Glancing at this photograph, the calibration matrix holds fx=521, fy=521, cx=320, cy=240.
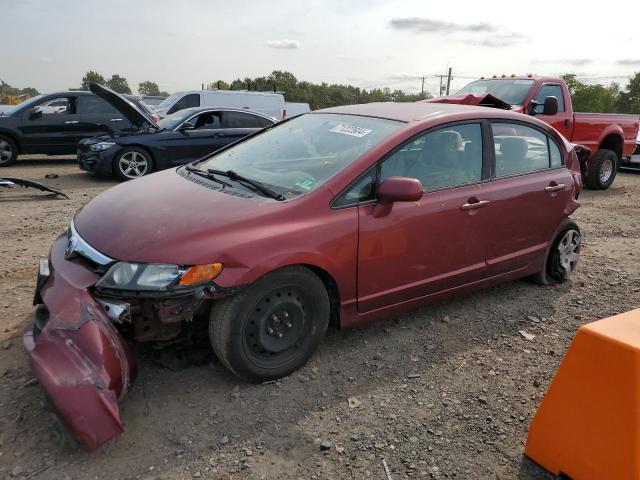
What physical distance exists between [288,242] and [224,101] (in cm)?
1462

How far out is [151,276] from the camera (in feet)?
8.59

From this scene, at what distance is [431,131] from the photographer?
3570 mm

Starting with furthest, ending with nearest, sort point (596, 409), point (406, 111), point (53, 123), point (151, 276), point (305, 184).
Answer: point (53, 123)
point (406, 111)
point (305, 184)
point (151, 276)
point (596, 409)

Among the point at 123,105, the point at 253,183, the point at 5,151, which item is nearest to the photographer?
the point at 253,183

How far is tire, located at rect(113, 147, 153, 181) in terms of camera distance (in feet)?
29.6

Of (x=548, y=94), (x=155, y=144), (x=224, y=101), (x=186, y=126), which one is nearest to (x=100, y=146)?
(x=155, y=144)

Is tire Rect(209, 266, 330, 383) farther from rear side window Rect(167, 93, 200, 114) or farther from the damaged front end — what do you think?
rear side window Rect(167, 93, 200, 114)

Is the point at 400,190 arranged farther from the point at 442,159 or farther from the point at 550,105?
the point at 550,105

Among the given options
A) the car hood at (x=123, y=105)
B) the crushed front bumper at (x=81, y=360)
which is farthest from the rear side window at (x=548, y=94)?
the crushed front bumper at (x=81, y=360)

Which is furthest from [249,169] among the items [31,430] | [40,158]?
[40,158]

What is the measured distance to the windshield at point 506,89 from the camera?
8.66 metres

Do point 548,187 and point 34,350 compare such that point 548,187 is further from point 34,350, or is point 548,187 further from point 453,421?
point 34,350

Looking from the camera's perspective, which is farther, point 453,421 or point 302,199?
point 302,199

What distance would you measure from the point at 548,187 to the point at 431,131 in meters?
1.30
